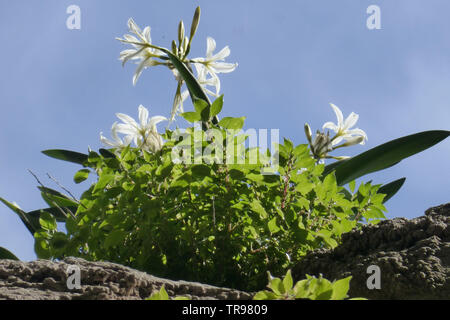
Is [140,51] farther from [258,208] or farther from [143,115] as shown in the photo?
[258,208]

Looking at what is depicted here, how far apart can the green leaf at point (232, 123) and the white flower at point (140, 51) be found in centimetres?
100

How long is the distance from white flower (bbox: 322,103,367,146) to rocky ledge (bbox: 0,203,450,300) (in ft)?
2.17

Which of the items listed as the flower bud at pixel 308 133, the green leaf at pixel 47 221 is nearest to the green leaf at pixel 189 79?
the flower bud at pixel 308 133

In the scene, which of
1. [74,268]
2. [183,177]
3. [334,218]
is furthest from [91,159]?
[334,218]

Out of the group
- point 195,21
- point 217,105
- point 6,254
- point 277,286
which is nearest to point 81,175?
point 217,105

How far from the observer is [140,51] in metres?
2.11

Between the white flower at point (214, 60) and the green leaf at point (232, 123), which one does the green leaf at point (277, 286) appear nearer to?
the green leaf at point (232, 123)

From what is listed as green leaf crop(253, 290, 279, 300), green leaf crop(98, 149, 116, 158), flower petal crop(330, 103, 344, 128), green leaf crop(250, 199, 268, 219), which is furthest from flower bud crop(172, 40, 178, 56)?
green leaf crop(253, 290, 279, 300)

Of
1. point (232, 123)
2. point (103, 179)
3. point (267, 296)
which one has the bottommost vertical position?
point (267, 296)

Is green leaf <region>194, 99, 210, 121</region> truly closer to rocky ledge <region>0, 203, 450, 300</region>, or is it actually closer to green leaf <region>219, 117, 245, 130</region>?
green leaf <region>219, 117, 245, 130</region>

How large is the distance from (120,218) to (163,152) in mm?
402

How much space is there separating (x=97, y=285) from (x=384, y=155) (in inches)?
55.2

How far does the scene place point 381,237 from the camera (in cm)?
142

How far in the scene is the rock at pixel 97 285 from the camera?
1021 mm
